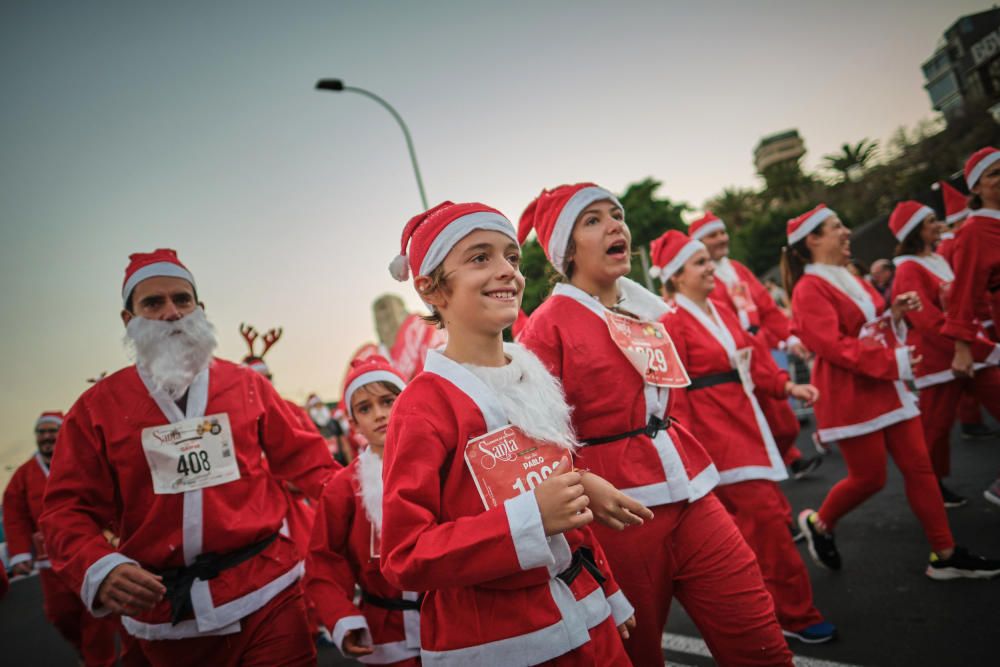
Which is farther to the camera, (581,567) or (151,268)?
(151,268)

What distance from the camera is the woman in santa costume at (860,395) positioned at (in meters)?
3.57

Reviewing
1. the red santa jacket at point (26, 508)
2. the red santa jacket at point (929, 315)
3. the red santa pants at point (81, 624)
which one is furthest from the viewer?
the red santa jacket at point (26, 508)

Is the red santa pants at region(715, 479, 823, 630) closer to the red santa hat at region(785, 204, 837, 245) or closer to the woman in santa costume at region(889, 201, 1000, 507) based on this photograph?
the red santa hat at region(785, 204, 837, 245)

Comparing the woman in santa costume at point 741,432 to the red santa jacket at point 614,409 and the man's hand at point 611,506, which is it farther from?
the man's hand at point 611,506

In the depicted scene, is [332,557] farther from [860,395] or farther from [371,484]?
[860,395]

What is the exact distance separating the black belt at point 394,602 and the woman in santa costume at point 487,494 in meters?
0.89

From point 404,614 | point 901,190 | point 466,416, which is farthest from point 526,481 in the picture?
point 901,190

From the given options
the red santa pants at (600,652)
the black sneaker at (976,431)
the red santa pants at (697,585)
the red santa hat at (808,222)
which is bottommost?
the black sneaker at (976,431)

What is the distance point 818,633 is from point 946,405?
8.87 feet

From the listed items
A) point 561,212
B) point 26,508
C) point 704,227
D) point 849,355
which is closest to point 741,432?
point 849,355

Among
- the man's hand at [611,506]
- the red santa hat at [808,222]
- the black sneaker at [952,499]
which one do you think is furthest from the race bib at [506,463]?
the black sneaker at [952,499]

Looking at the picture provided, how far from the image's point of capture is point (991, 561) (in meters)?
3.51

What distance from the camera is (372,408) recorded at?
312cm

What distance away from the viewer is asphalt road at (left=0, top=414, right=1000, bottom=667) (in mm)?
2939
